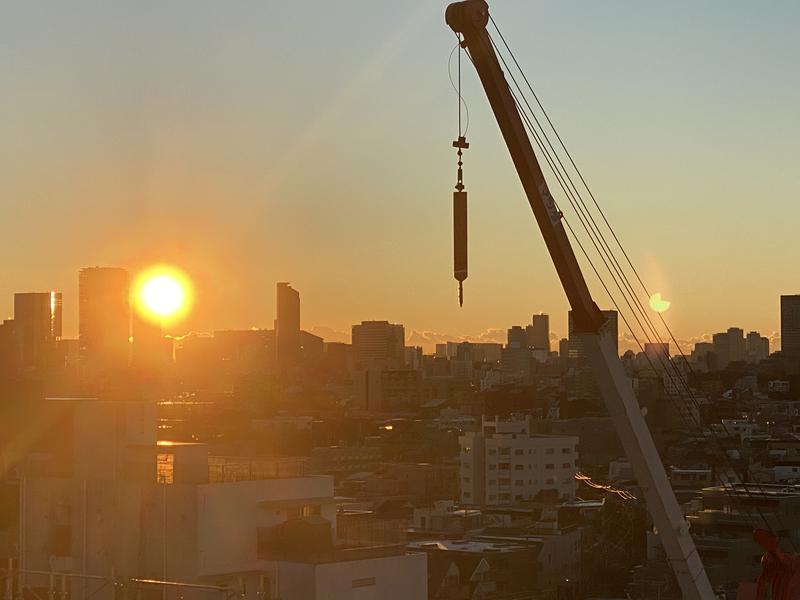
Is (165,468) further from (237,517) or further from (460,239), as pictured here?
(460,239)

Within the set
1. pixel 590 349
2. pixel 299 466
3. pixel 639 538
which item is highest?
pixel 590 349

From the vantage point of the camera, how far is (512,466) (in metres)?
44.8

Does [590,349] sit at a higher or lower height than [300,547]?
higher

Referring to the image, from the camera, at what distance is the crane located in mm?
12500

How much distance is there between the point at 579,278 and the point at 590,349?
2.10 feet

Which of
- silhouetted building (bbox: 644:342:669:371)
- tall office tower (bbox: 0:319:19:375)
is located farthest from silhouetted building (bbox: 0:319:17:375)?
silhouetted building (bbox: 644:342:669:371)

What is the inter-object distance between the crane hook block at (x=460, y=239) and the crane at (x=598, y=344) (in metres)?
1.20

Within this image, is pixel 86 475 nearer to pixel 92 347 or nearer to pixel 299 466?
pixel 299 466

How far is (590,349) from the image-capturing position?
12734 mm

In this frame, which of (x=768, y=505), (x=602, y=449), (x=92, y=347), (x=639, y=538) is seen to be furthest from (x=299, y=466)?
(x=602, y=449)

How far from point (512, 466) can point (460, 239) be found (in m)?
34.0

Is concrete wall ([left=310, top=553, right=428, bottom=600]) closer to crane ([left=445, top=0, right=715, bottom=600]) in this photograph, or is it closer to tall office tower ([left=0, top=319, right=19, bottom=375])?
crane ([left=445, top=0, right=715, bottom=600])

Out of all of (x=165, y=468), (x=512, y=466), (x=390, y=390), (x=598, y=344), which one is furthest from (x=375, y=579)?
(x=390, y=390)

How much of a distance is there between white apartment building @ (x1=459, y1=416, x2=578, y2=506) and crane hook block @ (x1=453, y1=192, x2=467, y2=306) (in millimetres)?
32531
